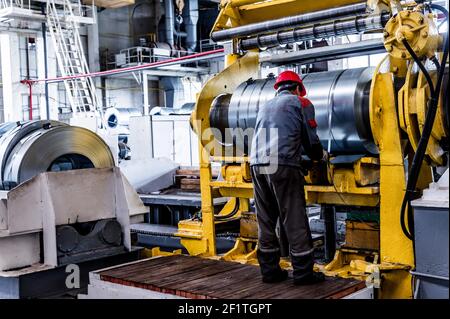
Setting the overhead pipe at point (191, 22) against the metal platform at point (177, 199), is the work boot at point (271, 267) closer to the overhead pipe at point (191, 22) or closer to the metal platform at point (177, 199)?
the metal platform at point (177, 199)

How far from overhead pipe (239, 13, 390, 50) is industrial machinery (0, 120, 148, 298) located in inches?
64.1

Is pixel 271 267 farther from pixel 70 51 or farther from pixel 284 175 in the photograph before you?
pixel 70 51

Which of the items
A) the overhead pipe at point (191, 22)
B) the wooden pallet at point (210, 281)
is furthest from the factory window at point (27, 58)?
the wooden pallet at point (210, 281)

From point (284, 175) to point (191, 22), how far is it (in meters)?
16.0

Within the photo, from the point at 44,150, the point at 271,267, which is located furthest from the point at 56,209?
the point at 271,267

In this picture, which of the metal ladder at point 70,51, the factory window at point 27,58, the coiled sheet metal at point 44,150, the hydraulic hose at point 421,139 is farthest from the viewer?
the factory window at point 27,58

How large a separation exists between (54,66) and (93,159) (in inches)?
411

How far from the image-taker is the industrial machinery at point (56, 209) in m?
4.12

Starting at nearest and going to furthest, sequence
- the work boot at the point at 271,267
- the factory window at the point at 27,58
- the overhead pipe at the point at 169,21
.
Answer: the work boot at the point at 271,267 → the factory window at the point at 27,58 → the overhead pipe at the point at 169,21

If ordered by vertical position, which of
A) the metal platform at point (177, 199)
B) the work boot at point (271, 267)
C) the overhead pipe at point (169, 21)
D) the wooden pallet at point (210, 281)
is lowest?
the wooden pallet at point (210, 281)

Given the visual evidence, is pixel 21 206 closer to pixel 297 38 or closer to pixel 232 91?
pixel 232 91

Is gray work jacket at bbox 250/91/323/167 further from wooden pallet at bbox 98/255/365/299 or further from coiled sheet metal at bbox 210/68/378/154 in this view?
wooden pallet at bbox 98/255/365/299

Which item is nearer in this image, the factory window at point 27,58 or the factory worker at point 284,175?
the factory worker at point 284,175

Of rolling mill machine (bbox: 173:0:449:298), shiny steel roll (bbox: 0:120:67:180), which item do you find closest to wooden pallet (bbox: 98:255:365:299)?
rolling mill machine (bbox: 173:0:449:298)
